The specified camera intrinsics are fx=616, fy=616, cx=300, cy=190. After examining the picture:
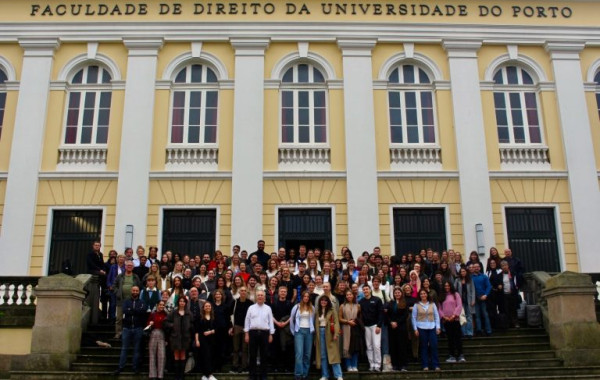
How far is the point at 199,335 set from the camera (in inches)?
435

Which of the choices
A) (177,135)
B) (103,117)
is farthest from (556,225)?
(103,117)

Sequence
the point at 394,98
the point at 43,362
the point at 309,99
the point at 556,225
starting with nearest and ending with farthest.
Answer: the point at 43,362, the point at 556,225, the point at 309,99, the point at 394,98

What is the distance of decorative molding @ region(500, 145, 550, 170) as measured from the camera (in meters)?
18.2

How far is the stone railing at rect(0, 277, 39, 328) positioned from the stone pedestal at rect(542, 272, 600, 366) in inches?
419

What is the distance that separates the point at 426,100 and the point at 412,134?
123 centimetres

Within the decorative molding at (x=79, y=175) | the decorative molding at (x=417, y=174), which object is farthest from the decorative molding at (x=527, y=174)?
the decorative molding at (x=79, y=175)

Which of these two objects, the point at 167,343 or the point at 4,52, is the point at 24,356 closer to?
the point at 167,343

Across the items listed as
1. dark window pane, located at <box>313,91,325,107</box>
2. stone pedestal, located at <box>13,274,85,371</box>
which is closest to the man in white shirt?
stone pedestal, located at <box>13,274,85,371</box>

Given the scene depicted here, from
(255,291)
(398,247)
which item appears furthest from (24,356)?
(398,247)

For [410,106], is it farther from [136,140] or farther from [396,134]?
[136,140]

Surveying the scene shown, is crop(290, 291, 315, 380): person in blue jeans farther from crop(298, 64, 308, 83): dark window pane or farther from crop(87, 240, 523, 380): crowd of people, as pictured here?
crop(298, 64, 308, 83): dark window pane

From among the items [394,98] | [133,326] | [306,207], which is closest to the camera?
[133,326]

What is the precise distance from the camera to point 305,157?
1806 cm

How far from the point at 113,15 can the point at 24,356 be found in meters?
11.0
